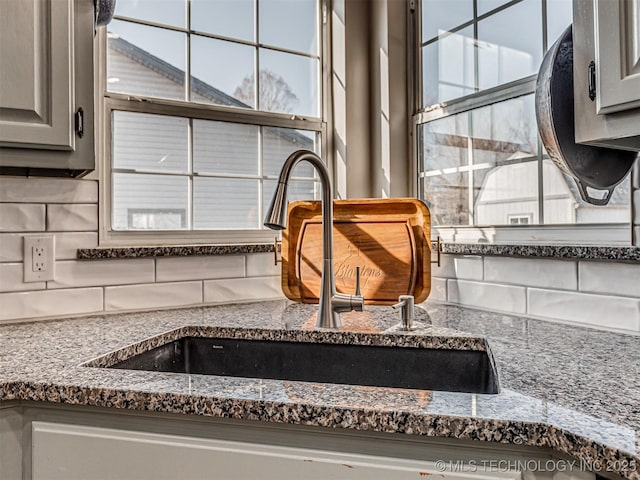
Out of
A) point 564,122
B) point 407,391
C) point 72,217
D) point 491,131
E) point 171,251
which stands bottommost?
point 407,391

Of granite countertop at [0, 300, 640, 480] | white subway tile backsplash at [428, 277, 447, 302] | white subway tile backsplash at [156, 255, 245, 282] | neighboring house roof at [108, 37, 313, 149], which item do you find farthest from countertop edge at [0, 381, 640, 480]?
neighboring house roof at [108, 37, 313, 149]

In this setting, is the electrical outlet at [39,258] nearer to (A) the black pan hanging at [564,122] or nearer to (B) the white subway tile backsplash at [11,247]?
(B) the white subway tile backsplash at [11,247]

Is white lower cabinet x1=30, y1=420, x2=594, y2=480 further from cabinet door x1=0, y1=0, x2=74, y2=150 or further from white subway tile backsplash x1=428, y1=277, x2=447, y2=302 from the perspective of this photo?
white subway tile backsplash x1=428, y1=277, x2=447, y2=302

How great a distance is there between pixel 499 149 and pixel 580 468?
3.64ft

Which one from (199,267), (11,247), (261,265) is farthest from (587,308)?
(11,247)

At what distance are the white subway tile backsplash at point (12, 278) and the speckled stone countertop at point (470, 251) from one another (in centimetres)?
15

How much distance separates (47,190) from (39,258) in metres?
0.19

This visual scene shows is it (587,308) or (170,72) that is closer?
(587,308)

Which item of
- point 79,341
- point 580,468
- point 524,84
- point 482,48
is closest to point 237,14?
point 482,48

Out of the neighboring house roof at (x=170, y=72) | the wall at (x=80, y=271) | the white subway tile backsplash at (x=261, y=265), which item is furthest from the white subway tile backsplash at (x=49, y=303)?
the neighboring house roof at (x=170, y=72)

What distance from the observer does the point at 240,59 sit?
180 centimetres

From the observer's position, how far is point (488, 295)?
1.53 meters

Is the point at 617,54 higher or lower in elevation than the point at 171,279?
higher

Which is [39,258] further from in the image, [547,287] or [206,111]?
[547,287]
